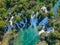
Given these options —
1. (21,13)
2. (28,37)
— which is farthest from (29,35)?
(21,13)

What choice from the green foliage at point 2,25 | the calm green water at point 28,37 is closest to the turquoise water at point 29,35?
the calm green water at point 28,37

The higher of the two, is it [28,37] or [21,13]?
[21,13]

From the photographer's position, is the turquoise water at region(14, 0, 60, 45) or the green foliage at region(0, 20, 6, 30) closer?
the turquoise water at region(14, 0, 60, 45)

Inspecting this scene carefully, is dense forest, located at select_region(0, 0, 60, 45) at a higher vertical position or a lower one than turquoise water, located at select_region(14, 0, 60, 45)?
higher

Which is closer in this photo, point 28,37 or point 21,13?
point 28,37

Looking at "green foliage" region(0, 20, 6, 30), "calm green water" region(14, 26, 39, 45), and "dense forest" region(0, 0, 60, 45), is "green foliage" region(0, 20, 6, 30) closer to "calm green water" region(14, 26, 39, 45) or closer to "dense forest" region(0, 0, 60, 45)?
"dense forest" region(0, 0, 60, 45)

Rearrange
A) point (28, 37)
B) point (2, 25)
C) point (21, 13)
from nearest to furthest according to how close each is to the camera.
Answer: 1. point (28, 37)
2. point (2, 25)
3. point (21, 13)

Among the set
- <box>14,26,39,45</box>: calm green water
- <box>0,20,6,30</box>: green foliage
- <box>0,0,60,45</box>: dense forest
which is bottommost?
<box>14,26,39,45</box>: calm green water

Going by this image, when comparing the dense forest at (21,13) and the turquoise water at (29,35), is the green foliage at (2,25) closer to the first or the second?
the dense forest at (21,13)

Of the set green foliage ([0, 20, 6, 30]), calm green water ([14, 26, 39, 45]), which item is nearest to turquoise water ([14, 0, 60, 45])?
calm green water ([14, 26, 39, 45])

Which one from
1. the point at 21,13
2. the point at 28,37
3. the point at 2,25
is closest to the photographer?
the point at 28,37

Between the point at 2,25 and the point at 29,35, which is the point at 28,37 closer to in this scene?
the point at 29,35
